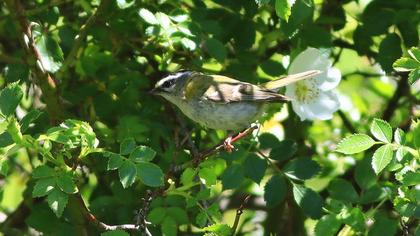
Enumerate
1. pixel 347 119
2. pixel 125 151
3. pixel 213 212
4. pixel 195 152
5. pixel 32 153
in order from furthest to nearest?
pixel 347 119
pixel 32 153
pixel 195 152
pixel 213 212
pixel 125 151

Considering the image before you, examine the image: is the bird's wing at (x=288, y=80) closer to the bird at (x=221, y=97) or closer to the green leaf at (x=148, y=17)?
the bird at (x=221, y=97)

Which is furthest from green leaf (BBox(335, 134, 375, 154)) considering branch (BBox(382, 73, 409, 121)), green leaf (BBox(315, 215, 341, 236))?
branch (BBox(382, 73, 409, 121))

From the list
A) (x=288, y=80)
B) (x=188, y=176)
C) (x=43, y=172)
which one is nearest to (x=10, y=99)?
(x=43, y=172)

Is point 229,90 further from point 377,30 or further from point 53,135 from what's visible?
point 53,135

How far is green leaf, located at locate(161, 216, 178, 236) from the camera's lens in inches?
104

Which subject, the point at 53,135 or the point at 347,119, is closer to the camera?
the point at 53,135

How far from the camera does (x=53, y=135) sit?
2156mm

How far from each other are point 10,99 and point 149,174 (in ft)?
1.41

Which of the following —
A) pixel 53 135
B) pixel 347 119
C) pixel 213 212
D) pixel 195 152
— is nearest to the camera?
pixel 53 135

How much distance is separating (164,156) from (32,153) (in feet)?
2.93

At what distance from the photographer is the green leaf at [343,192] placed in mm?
2859

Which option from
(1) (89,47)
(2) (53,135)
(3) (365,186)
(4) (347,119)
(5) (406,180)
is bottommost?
(4) (347,119)

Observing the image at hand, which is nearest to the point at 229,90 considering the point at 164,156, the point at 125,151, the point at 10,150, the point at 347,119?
the point at 164,156

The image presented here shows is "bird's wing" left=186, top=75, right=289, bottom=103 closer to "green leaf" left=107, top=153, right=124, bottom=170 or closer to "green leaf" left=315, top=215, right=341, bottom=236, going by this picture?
"green leaf" left=315, top=215, right=341, bottom=236
